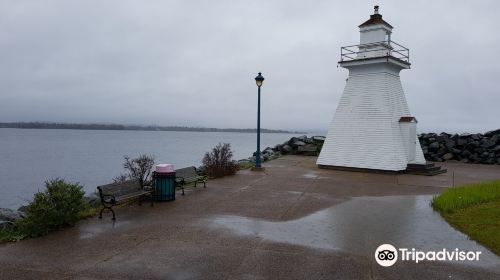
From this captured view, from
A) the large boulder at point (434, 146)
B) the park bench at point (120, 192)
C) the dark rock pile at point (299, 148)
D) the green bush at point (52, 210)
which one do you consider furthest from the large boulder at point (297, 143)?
the green bush at point (52, 210)

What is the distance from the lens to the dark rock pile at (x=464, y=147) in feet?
77.0

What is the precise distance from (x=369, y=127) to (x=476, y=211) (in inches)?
369

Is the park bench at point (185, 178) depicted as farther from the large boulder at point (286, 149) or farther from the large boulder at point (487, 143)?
the large boulder at point (487, 143)

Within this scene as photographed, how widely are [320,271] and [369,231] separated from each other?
2.50m

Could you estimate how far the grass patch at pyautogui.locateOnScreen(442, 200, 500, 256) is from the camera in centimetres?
692

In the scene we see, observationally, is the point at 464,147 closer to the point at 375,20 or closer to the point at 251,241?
the point at 375,20

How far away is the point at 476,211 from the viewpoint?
29.6ft

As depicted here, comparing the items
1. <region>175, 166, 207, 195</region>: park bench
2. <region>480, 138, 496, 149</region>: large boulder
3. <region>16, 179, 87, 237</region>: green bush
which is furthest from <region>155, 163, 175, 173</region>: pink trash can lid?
<region>480, 138, 496, 149</region>: large boulder

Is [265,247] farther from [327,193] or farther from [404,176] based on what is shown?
[404,176]

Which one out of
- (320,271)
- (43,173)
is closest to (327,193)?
(320,271)

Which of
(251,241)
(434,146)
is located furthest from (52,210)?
(434,146)

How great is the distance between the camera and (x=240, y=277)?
530 centimetres

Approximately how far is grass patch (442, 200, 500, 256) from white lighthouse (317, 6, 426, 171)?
25.7 ft

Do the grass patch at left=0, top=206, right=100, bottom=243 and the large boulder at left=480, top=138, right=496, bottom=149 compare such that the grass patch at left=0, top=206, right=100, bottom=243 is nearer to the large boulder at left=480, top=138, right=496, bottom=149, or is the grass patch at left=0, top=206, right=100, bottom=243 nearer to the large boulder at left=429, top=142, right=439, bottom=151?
the large boulder at left=429, top=142, right=439, bottom=151
